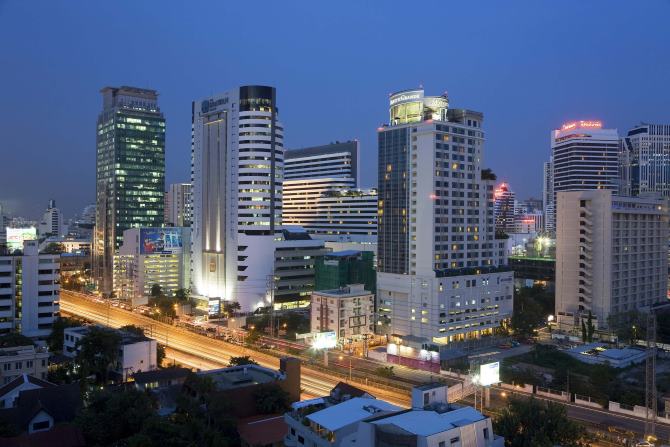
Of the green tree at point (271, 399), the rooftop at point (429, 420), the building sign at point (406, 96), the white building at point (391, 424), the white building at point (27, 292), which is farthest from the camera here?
the building sign at point (406, 96)

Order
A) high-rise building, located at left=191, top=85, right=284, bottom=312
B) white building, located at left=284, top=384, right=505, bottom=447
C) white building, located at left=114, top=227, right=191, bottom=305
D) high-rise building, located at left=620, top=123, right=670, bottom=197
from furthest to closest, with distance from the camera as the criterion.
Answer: high-rise building, located at left=620, top=123, right=670, bottom=197 < white building, located at left=114, top=227, right=191, bottom=305 < high-rise building, located at left=191, top=85, right=284, bottom=312 < white building, located at left=284, top=384, right=505, bottom=447

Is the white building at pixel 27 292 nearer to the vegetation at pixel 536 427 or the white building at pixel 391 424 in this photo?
the white building at pixel 391 424

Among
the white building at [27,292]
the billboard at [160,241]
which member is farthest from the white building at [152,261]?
the white building at [27,292]

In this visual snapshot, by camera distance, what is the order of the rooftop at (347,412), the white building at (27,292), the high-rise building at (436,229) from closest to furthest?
1. the rooftop at (347,412)
2. the white building at (27,292)
3. the high-rise building at (436,229)

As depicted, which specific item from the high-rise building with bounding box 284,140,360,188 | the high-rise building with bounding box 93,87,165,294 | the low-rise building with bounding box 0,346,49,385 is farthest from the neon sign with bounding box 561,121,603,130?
the low-rise building with bounding box 0,346,49,385

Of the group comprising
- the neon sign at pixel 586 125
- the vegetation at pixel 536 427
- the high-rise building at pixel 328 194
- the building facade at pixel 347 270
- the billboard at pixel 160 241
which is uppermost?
the neon sign at pixel 586 125

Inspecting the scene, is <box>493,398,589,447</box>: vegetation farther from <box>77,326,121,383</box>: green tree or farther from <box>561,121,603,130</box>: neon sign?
<box>561,121,603,130</box>: neon sign
